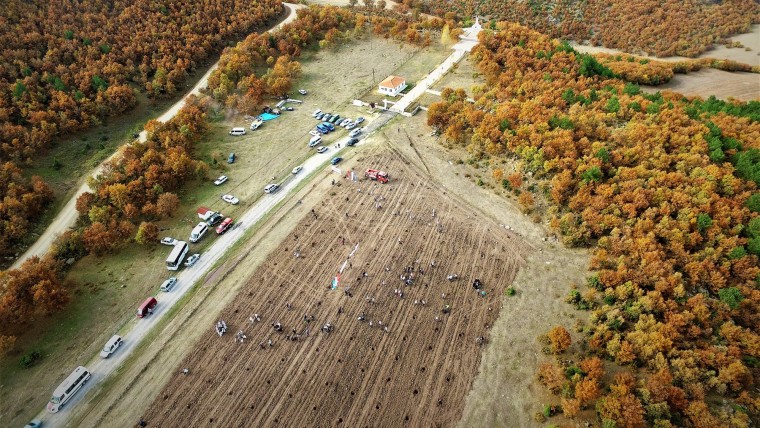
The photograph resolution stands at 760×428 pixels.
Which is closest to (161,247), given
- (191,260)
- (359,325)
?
(191,260)

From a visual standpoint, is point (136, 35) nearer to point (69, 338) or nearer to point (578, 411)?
point (69, 338)

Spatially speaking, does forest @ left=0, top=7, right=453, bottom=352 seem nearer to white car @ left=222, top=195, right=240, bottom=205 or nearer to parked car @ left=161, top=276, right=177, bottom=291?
white car @ left=222, top=195, right=240, bottom=205

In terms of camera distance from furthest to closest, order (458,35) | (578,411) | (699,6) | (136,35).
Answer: (699,6) < (458,35) < (136,35) < (578,411)

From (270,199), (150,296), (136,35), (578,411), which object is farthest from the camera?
(136,35)

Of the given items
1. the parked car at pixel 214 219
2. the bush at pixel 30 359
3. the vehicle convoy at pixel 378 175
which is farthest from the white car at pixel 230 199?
the bush at pixel 30 359

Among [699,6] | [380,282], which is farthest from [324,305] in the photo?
[699,6]

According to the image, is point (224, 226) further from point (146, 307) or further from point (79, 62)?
point (79, 62)

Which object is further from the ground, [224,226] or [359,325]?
[224,226]
